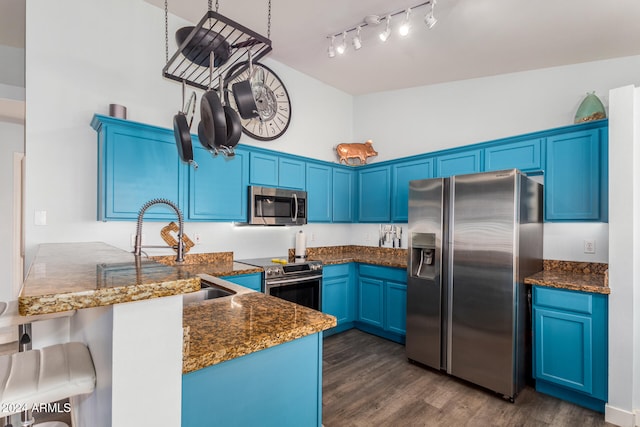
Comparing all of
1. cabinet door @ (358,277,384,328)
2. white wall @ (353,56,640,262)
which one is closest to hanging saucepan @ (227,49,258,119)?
cabinet door @ (358,277,384,328)

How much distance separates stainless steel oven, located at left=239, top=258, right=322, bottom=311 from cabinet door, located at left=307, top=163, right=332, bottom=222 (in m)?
0.71

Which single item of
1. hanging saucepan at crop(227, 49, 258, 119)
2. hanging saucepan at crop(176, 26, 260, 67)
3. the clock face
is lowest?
hanging saucepan at crop(227, 49, 258, 119)

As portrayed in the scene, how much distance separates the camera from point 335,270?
12.2 ft

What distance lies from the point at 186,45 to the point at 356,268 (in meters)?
3.07

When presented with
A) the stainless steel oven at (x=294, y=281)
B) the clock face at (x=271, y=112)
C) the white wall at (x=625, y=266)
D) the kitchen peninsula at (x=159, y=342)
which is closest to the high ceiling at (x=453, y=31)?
the clock face at (x=271, y=112)

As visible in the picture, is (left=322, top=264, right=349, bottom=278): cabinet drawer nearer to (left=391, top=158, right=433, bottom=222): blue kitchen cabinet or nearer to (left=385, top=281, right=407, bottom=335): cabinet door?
(left=385, top=281, right=407, bottom=335): cabinet door

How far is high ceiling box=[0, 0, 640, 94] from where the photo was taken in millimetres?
2371

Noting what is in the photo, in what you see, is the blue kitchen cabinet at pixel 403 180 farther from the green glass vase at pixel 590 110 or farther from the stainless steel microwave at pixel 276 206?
the green glass vase at pixel 590 110

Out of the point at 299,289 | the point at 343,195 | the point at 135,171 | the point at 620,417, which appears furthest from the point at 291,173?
the point at 620,417

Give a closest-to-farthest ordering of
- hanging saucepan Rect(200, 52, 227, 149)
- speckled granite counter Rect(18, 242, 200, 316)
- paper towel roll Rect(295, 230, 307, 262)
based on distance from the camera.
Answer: speckled granite counter Rect(18, 242, 200, 316) → hanging saucepan Rect(200, 52, 227, 149) → paper towel roll Rect(295, 230, 307, 262)

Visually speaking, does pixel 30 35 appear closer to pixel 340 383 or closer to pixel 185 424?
pixel 185 424

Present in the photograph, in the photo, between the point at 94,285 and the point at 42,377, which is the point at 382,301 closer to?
the point at 42,377

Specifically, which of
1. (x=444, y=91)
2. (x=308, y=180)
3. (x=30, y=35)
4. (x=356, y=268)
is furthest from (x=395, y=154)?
(x=30, y=35)

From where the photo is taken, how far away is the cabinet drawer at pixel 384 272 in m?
3.45
